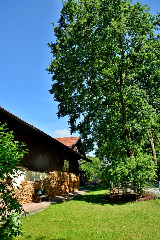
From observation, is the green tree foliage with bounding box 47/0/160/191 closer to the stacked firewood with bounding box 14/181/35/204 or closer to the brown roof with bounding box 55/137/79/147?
the stacked firewood with bounding box 14/181/35/204

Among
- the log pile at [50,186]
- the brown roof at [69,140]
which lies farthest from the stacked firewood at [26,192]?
the brown roof at [69,140]

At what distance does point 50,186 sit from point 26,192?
276cm

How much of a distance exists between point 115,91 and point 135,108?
2675mm

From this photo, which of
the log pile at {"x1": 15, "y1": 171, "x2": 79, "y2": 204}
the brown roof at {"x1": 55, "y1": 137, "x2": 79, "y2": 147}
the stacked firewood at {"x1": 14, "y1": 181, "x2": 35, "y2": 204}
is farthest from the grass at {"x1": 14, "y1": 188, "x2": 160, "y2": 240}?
the brown roof at {"x1": 55, "y1": 137, "x2": 79, "y2": 147}

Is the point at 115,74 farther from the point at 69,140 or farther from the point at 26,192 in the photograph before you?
the point at 69,140

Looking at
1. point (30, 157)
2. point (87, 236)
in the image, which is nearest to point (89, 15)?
point (30, 157)

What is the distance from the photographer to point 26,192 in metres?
11.6

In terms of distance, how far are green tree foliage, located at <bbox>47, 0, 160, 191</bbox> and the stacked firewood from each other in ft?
20.1

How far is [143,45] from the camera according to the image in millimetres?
14352

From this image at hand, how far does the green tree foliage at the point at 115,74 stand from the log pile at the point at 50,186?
4346mm

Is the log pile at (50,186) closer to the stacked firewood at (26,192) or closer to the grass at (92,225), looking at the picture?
the stacked firewood at (26,192)

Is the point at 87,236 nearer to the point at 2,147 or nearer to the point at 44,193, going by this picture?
the point at 2,147

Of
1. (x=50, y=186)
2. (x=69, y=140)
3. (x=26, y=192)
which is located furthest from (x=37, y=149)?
(x=69, y=140)

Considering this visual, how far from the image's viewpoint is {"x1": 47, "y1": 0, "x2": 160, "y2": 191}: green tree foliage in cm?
1380
